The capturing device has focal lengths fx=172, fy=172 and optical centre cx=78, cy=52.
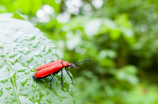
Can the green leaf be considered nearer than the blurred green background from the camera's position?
Yes

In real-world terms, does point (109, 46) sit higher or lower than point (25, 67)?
higher

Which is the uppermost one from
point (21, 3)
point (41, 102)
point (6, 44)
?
point (21, 3)

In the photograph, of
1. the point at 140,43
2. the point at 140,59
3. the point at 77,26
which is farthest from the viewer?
the point at 140,59

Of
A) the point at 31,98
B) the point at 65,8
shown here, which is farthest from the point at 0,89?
the point at 65,8

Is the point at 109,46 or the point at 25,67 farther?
the point at 109,46

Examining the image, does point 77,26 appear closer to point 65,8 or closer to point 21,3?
point 21,3
